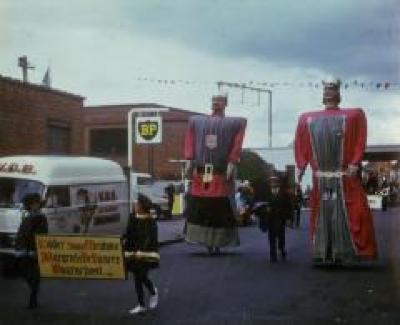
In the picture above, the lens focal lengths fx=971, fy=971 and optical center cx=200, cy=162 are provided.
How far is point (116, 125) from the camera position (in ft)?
14.8

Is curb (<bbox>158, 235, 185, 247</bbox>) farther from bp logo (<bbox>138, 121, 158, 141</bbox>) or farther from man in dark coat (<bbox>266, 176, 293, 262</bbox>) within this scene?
bp logo (<bbox>138, 121, 158, 141</bbox>)

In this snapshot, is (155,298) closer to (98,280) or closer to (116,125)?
(98,280)

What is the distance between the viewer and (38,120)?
4887mm

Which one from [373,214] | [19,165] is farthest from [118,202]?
[373,214]

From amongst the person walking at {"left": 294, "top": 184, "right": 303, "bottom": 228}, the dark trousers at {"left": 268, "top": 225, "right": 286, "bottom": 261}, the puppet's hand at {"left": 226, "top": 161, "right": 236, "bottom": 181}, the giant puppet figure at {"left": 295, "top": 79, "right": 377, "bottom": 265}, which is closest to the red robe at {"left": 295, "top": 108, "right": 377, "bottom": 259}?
the giant puppet figure at {"left": 295, "top": 79, "right": 377, "bottom": 265}

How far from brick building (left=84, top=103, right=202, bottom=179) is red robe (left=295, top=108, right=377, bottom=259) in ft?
2.73

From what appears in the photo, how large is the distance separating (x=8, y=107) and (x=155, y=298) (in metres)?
1.29

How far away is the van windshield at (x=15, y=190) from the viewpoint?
527 centimetres

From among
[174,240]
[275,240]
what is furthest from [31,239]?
[275,240]

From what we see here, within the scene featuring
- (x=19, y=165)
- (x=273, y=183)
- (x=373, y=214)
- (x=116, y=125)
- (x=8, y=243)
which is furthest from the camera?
(x=373, y=214)

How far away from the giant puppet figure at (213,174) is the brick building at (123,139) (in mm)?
215

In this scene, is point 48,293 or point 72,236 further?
point 48,293

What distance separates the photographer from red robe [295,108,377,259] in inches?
212

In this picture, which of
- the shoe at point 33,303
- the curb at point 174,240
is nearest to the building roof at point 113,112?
the shoe at point 33,303
